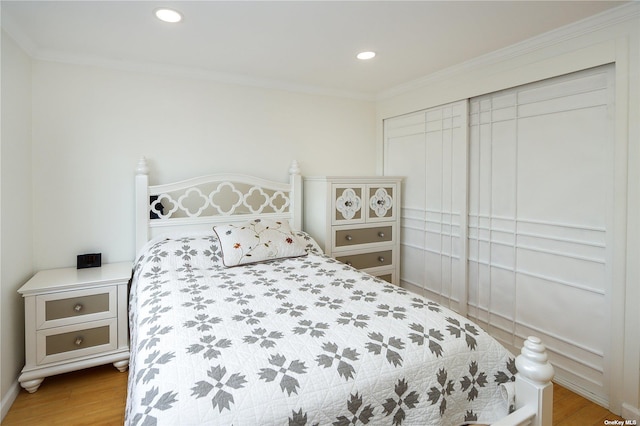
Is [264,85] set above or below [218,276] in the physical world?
above

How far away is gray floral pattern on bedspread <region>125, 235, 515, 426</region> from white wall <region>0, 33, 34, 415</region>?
3.00 ft

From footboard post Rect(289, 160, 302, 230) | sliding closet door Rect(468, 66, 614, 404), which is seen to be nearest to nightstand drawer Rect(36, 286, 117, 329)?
footboard post Rect(289, 160, 302, 230)

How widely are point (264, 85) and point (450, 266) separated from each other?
2399 mm

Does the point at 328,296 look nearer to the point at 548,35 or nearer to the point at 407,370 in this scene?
the point at 407,370

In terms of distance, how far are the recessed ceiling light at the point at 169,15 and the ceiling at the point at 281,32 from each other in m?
0.04

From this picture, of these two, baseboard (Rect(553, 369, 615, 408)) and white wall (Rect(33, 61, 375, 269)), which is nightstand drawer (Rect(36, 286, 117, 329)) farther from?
baseboard (Rect(553, 369, 615, 408))

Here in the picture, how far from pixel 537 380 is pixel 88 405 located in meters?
2.42

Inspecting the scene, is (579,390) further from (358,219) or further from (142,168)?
(142,168)

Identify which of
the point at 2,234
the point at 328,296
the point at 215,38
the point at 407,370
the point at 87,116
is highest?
the point at 215,38

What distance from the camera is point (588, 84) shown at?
2168mm

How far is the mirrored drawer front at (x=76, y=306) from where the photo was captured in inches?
87.9

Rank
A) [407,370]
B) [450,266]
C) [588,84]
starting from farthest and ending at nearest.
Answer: [450,266] < [588,84] < [407,370]

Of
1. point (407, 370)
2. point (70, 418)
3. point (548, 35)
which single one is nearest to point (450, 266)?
point (548, 35)

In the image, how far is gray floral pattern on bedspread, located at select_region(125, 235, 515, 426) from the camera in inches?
41.9
